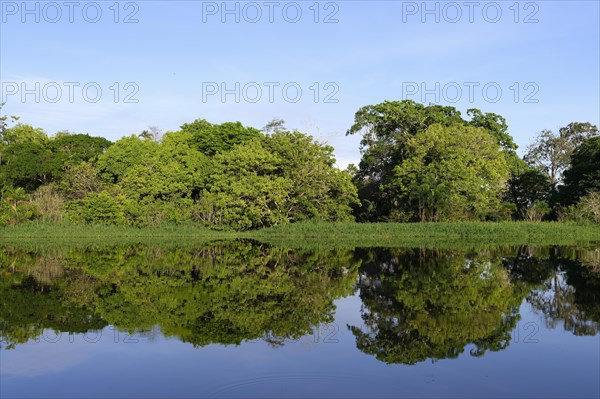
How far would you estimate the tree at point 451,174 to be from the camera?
35562mm

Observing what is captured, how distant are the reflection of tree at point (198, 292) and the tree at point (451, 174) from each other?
50.8 ft

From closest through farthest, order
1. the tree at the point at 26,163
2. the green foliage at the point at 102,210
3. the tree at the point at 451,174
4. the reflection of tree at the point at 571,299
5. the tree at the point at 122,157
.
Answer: the reflection of tree at the point at 571,299 → the green foliage at the point at 102,210 → the tree at the point at 451,174 → the tree at the point at 122,157 → the tree at the point at 26,163

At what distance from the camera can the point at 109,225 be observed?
33.2 m

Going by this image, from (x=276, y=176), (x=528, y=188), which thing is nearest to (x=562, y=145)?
(x=528, y=188)

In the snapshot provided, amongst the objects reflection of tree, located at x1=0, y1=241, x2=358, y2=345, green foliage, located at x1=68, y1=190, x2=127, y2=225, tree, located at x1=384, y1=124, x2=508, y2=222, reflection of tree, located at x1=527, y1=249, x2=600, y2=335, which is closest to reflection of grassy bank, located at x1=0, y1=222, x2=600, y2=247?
green foliage, located at x1=68, y1=190, x2=127, y2=225

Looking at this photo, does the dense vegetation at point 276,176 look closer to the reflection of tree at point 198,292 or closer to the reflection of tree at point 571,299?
the reflection of tree at point 198,292

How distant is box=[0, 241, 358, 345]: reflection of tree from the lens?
984 cm

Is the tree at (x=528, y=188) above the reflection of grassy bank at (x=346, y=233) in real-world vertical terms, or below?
above

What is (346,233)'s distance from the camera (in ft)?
105

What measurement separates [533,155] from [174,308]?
4660 centimetres

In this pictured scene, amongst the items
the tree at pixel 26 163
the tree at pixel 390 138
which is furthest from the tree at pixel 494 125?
the tree at pixel 26 163

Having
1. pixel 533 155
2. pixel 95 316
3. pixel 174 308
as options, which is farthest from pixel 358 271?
pixel 533 155

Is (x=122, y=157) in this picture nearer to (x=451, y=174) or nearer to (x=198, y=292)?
(x=451, y=174)

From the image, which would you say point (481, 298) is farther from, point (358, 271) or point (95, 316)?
point (95, 316)
